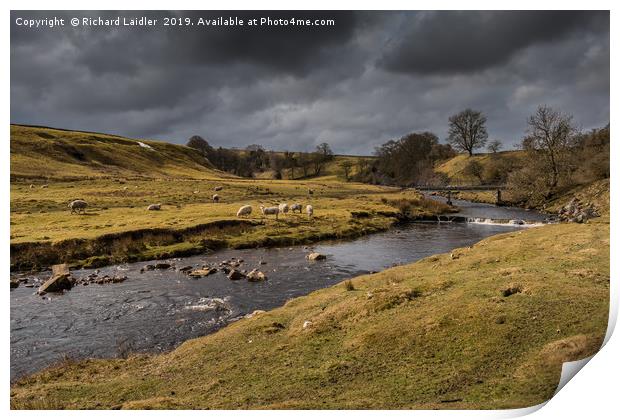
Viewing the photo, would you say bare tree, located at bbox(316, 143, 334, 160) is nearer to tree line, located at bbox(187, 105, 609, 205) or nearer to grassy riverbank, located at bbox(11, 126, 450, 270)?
tree line, located at bbox(187, 105, 609, 205)

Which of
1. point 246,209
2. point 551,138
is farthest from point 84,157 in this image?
point 551,138

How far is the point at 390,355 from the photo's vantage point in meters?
10.8

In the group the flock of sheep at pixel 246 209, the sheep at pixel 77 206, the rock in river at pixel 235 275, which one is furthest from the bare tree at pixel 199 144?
the rock in river at pixel 235 275

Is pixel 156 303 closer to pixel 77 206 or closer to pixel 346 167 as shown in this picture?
pixel 77 206

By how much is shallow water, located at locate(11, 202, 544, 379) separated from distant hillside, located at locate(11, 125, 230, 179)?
49.4 metres

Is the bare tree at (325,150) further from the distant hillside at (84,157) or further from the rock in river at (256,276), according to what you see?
the rock in river at (256,276)

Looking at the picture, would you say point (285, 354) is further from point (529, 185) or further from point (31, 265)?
point (529, 185)

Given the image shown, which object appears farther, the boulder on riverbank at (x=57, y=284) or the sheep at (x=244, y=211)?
the sheep at (x=244, y=211)

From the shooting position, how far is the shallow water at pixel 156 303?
1574cm

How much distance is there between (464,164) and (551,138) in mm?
68185

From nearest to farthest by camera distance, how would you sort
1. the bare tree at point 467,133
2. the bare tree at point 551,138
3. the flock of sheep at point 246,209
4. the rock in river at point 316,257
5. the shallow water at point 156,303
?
the shallow water at point 156,303 < the rock in river at point 316,257 < the bare tree at point 551,138 < the flock of sheep at point 246,209 < the bare tree at point 467,133

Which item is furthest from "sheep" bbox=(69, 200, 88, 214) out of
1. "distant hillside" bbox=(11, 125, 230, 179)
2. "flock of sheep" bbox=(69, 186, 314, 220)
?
"distant hillside" bbox=(11, 125, 230, 179)

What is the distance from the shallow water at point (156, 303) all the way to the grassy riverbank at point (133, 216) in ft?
12.5
